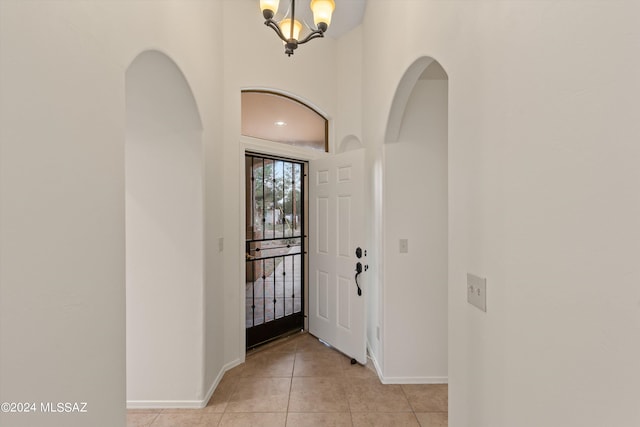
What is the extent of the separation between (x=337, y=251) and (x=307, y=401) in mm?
1383

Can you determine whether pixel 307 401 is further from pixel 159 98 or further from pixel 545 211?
pixel 159 98

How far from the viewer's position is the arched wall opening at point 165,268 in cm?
223

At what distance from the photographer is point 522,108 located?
907 millimetres

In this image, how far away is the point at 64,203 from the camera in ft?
3.12

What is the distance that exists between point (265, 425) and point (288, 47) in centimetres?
256

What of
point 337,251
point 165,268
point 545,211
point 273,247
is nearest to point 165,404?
point 165,268

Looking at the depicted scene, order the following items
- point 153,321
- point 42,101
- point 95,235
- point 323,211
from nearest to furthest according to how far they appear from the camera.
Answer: point 42,101, point 95,235, point 153,321, point 323,211

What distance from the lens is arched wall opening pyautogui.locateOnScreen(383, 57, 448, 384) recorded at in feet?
8.25

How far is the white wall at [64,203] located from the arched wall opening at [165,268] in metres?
0.94

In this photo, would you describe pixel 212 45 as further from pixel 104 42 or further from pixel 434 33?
pixel 434 33

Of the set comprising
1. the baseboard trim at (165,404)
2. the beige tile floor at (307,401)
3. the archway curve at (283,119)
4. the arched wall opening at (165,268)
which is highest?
the archway curve at (283,119)

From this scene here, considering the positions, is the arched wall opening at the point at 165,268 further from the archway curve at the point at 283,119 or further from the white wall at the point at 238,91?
the archway curve at the point at 283,119

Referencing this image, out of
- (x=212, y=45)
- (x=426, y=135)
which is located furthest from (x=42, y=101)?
(x=426, y=135)

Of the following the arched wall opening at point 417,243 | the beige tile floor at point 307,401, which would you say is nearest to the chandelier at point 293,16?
the arched wall opening at point 417,243
